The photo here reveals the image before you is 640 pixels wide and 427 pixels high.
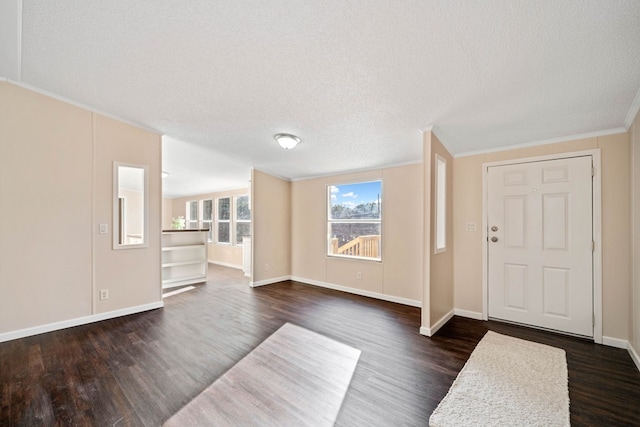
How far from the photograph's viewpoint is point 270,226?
540 centimetres

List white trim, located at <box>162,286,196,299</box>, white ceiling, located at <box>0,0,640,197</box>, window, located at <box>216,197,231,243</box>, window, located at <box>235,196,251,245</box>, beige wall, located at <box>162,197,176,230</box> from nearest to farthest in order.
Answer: white ceiling, located at <box>0,0,640,197</box> < white trim, located at <box>162,286,196,299</box> < window, located at <box>235,196,251,245</box> < window, located at <box>216,197,231,243</box> < beige wall, located at <box>162,197,176,230</box>

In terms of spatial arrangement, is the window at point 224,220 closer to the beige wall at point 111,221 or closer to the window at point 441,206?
the beige wall at point 111,221

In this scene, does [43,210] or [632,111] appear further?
[43,210]

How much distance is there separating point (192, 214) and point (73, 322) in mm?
6224

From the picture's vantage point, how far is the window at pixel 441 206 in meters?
3.14

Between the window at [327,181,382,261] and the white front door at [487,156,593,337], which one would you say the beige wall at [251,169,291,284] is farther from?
the white front door at [487,156,593,337]

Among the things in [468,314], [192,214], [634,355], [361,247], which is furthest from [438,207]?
[192,214]

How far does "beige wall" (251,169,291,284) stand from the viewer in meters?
5.14

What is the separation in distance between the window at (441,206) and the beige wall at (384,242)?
64 centimetres

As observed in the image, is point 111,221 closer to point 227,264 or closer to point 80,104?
point 80,104

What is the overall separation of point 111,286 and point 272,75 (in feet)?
11.1

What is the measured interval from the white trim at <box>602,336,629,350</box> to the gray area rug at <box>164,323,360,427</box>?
2645 mm

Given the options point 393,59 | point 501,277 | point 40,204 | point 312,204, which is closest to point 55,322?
point 40,204

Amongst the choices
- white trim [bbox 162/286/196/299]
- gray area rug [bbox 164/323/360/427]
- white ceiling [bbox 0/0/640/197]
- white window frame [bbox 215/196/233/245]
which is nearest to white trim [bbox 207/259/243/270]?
white window frame [bbox 215/196/233/245]
